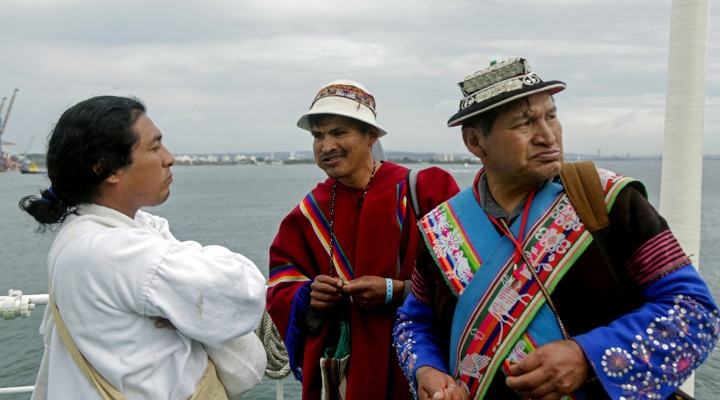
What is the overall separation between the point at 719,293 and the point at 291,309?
58.3ft

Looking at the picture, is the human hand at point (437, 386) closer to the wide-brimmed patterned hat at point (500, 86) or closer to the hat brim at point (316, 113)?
the wide-brimmed patterned hat at point (500, 86)

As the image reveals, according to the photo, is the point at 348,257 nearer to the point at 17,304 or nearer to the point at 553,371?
the point at 553,371

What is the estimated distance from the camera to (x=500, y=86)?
1.71 metres

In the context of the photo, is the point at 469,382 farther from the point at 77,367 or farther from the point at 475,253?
the point at 77,367

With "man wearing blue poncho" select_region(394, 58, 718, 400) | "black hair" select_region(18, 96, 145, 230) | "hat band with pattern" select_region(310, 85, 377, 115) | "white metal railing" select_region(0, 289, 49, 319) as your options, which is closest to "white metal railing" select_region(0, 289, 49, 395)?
"white metal railing" select_region(0, 289, 49, 319)

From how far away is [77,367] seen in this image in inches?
71.2

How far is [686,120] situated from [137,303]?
2.76 metres

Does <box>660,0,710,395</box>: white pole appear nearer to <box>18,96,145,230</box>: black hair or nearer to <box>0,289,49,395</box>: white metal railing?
<box>18,96,145,230</box>: black hair

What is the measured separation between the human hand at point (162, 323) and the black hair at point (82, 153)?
46 cm

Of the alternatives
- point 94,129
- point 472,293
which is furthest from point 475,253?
point 94,129

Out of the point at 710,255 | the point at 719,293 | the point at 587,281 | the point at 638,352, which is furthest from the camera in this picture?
the point at 710,255

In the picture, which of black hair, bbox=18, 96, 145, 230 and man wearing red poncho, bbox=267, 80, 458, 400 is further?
man wearing red poncho, bbox=267, 80, 458, 400

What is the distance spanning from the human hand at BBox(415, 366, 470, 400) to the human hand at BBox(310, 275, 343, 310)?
0.63 m

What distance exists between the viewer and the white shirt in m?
1.72
